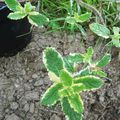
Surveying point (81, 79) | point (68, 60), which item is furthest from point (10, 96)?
point (81, 79)

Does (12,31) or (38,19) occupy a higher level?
(38,19)

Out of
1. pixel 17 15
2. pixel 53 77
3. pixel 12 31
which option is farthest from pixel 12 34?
pixel 53 77

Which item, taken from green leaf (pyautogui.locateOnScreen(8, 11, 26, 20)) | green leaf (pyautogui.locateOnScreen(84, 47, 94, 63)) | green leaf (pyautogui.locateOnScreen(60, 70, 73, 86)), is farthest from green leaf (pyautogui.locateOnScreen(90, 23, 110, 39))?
green leaf (pyautogui.locateOnScreen(60, 70, 73, 86))

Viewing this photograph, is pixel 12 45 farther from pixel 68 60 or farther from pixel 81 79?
pixel 81 79

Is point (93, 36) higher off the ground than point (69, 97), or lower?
lower

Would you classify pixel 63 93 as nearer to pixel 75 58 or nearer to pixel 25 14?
pixel 75 58
